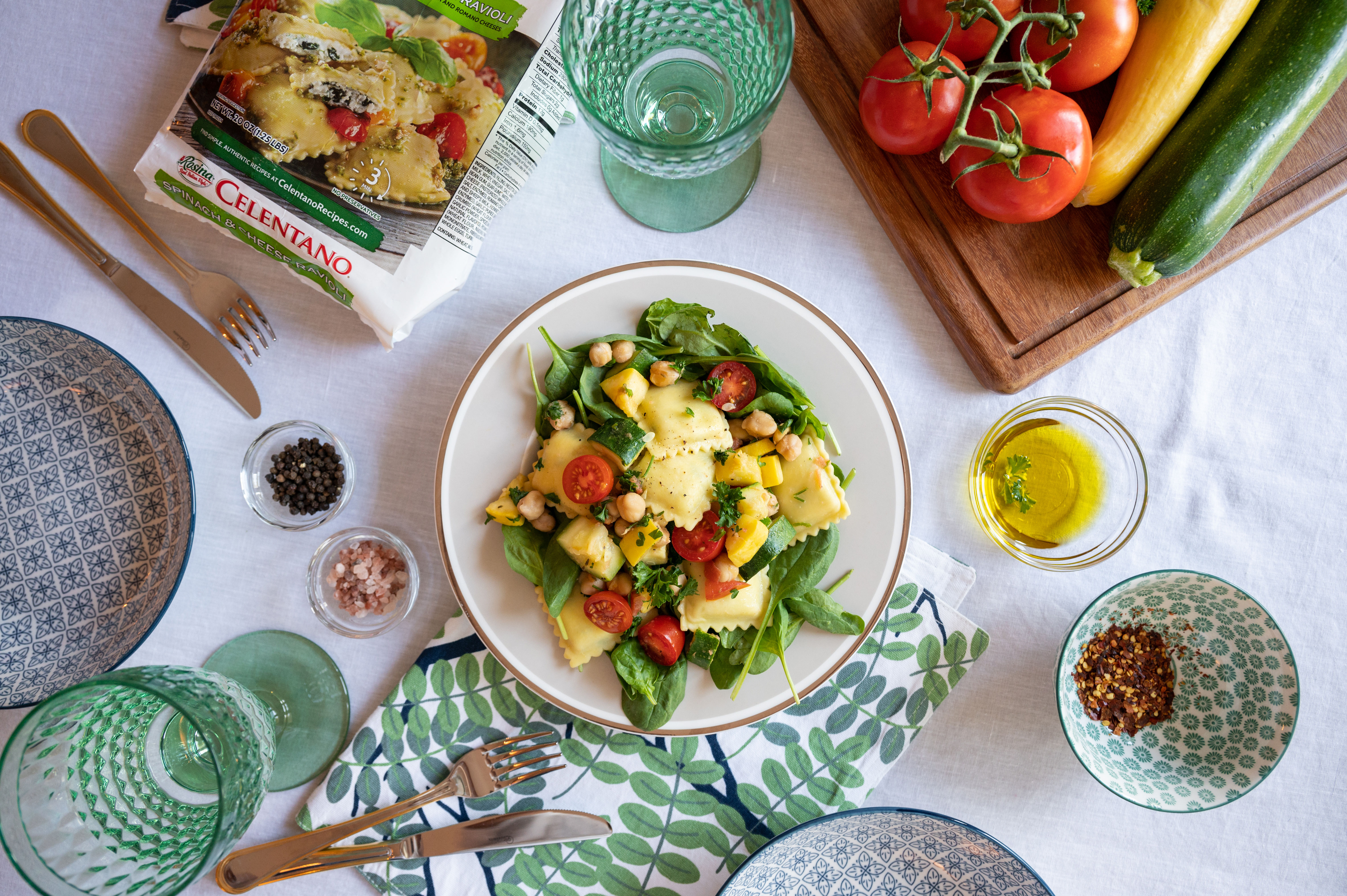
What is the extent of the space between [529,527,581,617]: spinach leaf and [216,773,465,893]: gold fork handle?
0.49 metres

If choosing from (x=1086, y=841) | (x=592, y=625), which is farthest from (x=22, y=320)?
(x=1086, y=841)

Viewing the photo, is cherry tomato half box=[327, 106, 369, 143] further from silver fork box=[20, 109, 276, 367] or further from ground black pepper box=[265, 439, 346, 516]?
ground black pepper box=[265, 439, 346, 516]

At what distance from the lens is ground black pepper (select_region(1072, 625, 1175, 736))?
5.77ft

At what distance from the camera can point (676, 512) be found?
1.56 m

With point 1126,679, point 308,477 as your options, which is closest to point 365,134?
Result: point 308,477

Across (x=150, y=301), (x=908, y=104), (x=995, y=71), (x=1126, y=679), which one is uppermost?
(x=995, y=71)

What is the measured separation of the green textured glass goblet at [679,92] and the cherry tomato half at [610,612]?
2.71 ft

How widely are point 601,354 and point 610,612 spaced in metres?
A: 0.51

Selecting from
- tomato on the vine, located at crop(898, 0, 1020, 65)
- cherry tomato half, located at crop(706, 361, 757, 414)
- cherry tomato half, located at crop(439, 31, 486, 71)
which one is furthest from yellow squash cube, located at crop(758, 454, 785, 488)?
cherry tomato half, located at crop(439, 31, 486, 71)

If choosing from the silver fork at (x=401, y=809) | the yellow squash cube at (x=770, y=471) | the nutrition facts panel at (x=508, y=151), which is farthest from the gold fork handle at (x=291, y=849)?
the nutrition facts panel at (x=508, y=151)

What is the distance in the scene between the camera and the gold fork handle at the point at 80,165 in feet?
5.75

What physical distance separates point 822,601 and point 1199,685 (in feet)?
3.02

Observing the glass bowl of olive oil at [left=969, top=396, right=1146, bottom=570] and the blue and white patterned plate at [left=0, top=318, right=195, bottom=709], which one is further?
the glass bowl of olive oil at [left=969, top=396, right=1146, bottom=570]

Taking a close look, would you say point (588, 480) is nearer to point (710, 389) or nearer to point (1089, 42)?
point (710, 389)
